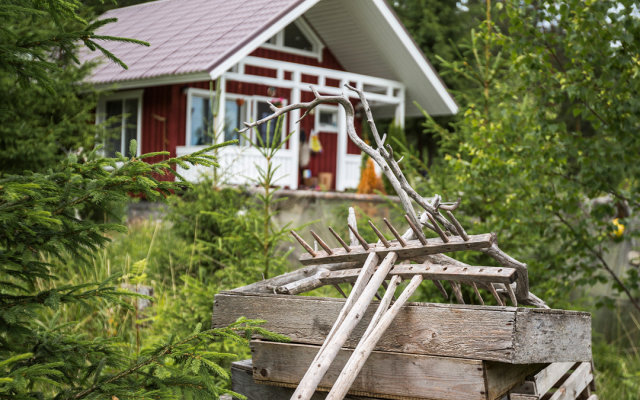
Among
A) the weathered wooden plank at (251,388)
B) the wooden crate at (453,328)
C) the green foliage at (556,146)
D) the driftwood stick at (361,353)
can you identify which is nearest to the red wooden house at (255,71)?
the green foliage at (556,146)

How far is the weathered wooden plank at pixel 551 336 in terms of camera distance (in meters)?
2.16

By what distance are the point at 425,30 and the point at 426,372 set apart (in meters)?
23.5

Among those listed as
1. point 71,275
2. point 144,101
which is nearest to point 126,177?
point 71,275

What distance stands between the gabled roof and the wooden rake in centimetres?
1010

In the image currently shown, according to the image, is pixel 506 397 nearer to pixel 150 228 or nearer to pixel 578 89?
pixel 578 89

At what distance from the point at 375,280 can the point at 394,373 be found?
0.31 meters

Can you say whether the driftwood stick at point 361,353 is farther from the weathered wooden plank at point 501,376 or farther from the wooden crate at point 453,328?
the weathered wooden plank at point 501,376

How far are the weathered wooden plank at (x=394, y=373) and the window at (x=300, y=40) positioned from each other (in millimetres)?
15011

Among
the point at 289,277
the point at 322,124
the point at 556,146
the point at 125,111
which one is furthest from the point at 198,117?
the point at 289,277

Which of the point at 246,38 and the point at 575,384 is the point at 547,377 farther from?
the point at 246,38

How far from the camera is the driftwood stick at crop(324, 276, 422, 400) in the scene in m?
2.05

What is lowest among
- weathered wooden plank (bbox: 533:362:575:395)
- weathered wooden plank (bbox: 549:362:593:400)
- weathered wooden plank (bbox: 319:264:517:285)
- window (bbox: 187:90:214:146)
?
weathered wooden plank (bbox: 549:362:593:400)

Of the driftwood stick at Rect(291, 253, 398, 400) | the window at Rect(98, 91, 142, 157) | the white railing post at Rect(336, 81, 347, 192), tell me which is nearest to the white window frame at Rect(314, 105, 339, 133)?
Result: the white railing post at Rect(336, 81, 347, 192)

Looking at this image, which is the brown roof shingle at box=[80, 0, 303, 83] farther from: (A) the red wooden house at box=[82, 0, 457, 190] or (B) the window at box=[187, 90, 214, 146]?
(B) the window at box=[187, 90, 214, 146]
